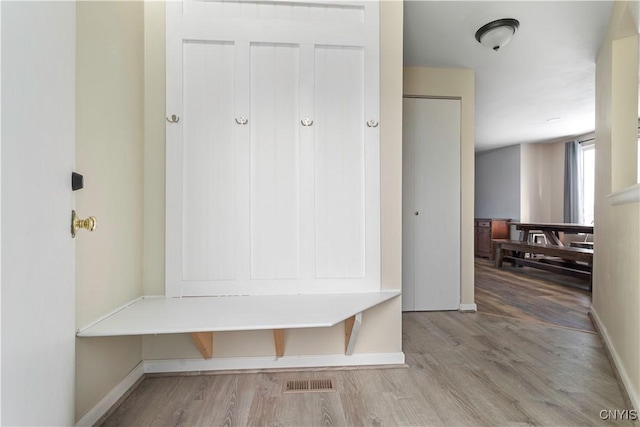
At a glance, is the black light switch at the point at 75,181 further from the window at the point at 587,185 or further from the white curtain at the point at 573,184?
the window at the point at 587,185

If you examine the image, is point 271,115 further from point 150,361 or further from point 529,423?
point 529,423

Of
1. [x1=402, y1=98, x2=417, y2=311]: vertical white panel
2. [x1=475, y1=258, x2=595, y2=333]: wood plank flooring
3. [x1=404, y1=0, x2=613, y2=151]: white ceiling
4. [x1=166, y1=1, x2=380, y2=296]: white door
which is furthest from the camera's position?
[x1=402, y1=98, x2=417, y2=311]: vertical white panel

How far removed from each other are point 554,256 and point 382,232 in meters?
3.78

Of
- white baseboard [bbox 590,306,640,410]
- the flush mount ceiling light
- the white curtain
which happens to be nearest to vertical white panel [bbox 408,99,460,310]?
the flush mount ceiling light

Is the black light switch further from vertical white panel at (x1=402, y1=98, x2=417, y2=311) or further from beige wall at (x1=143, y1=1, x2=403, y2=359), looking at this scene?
→ vertical white panel at (x1=402, y1=98, x2=417, y2=311)

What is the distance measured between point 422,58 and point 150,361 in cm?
296

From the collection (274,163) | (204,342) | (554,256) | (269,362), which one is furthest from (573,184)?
(204,342)

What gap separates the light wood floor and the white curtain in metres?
4.88

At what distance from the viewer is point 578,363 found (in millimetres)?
1874

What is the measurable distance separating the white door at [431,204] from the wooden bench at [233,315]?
50.6 inches

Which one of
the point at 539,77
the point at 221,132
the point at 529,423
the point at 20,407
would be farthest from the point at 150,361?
the point at 539,77

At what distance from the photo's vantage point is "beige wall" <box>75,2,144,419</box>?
1241mm

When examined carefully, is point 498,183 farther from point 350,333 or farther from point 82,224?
point 82,224

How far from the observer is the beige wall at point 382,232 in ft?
5.53
